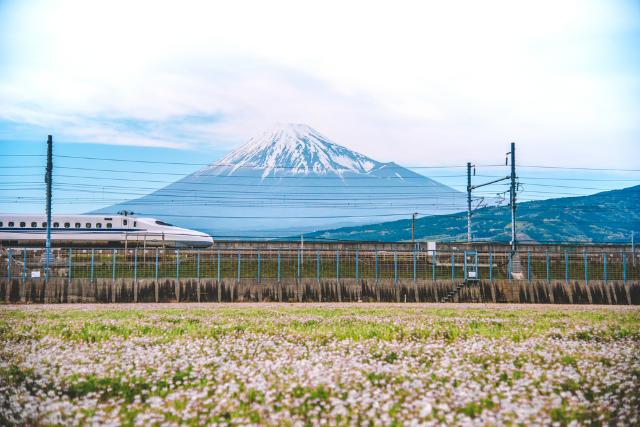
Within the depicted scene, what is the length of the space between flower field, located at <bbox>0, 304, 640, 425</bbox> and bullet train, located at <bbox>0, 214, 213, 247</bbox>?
5315 centimetres

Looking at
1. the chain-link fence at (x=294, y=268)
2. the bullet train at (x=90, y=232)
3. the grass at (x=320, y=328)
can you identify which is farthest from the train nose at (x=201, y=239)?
the grass at (x=320, y=328)

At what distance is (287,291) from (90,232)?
139ft

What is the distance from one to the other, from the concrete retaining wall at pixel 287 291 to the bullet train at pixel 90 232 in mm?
32095

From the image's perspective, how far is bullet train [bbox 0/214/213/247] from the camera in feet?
218

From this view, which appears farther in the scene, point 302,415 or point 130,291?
point 130,291

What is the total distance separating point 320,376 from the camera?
31.4 feet

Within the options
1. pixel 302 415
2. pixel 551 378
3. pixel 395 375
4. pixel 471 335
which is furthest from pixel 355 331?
pixel 302 415

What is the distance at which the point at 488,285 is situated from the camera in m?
33.6

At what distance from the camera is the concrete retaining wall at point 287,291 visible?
1287 inches

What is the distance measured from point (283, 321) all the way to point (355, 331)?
4.18 meters

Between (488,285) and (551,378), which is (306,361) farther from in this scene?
(488,285)

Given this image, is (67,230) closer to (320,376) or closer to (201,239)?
(201,239)

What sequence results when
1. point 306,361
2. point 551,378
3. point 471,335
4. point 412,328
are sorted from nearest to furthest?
1. point 551,378
2. point 306,361
3. point 471,335
4. point 412,328

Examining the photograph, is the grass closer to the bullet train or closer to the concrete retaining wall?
the concrete retaining wall
